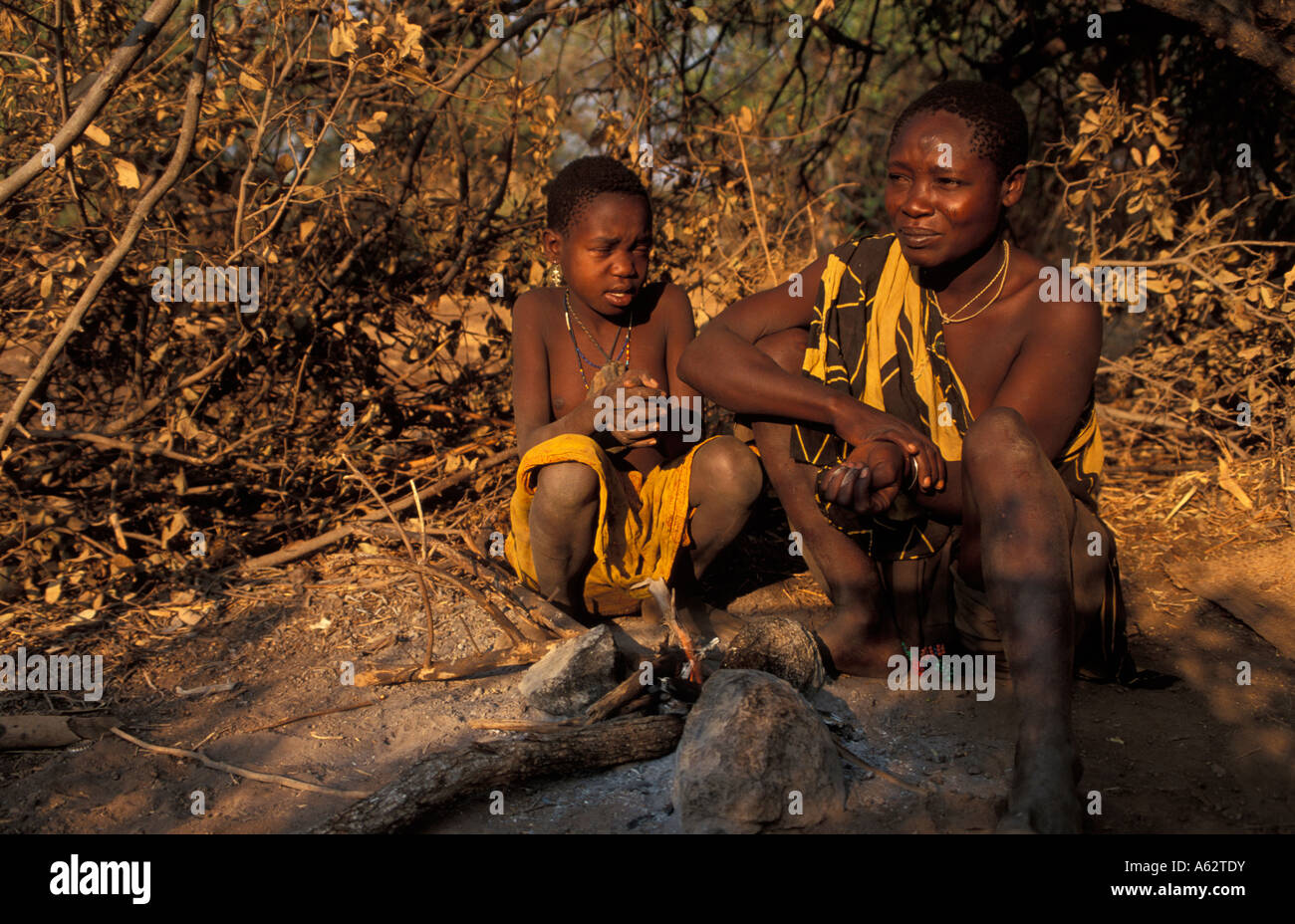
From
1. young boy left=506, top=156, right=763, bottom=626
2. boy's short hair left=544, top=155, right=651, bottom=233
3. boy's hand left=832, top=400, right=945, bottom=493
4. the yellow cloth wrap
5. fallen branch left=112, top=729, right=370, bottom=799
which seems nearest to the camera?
fallen branch left=112, top=729, right=370, bottom=799

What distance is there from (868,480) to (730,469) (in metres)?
0.70

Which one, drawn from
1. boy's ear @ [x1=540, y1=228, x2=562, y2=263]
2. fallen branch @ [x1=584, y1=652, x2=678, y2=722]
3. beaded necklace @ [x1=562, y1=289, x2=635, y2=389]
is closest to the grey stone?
fallen branch @ [x1=584, y1=652, x2=678, y2=722]

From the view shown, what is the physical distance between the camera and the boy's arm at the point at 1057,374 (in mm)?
2508

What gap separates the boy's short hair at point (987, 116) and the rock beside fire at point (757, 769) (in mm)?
1396

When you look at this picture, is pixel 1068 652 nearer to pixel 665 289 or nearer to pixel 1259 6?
pixel 665 289

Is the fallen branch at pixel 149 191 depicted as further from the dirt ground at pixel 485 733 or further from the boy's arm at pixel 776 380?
the boy's arm at pixel 776 380

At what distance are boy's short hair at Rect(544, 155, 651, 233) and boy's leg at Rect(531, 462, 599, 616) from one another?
2.66 feet

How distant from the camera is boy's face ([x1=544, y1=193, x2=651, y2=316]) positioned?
3.11m

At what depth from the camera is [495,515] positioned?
13.0 feet

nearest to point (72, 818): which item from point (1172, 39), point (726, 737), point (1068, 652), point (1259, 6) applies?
point (726, 737)

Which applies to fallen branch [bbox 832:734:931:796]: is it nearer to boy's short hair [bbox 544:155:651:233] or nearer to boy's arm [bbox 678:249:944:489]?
boy's arm [bbox 678:249:944:489]

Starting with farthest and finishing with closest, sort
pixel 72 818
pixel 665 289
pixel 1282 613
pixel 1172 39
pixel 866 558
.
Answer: pixel 1172 39
pixel 665 289
pixel 1282 613
pixel 866 558
pixel 72 818

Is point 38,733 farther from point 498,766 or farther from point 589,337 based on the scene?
point 589,337

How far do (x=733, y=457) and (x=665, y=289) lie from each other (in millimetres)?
693
